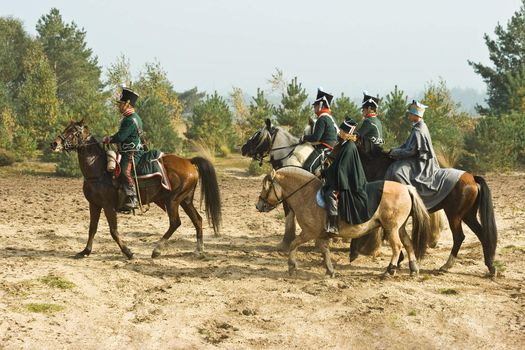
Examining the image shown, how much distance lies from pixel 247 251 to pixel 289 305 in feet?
10.6

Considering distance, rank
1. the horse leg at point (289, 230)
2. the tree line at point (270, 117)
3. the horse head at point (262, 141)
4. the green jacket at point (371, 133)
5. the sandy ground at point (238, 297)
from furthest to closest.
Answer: the tree line at point (270, 117) < the horse head at point (262, 141) < the horse leg at point (289, 230) < the green jacket at point (371, 133) < the sandy ground at point (238, 297)

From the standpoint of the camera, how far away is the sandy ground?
23.3 ft

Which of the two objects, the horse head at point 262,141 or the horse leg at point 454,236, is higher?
the horse head at point 262,141

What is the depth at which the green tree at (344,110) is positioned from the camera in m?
24.5

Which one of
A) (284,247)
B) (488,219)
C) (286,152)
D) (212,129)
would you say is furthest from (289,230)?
(212,129)

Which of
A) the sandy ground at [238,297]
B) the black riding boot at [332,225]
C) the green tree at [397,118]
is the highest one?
the green tree at [397,118]

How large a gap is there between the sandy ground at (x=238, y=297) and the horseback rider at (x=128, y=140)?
1.29 meters

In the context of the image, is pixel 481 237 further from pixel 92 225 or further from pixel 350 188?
pixel 92 225

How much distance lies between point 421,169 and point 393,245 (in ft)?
4.88

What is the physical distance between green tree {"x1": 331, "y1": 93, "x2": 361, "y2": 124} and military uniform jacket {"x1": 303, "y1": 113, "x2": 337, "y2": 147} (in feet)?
44.5

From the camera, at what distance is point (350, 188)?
8.95 m

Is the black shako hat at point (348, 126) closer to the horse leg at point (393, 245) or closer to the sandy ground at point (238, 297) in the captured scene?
the horse leg at point (393, 245)

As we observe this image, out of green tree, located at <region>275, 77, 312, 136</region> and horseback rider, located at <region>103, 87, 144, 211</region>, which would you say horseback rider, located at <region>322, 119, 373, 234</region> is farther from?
green tree, located at <region>275, 77, 312, 136</region>

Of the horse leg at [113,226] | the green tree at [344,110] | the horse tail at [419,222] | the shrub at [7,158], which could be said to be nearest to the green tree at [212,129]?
the green tree at [344,110]
